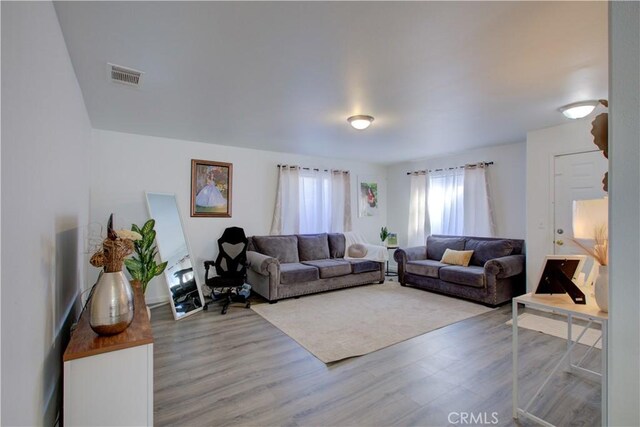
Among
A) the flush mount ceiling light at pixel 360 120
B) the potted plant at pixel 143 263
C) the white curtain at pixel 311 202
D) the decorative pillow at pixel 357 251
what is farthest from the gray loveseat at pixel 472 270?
the potted plant at pixel 143 263

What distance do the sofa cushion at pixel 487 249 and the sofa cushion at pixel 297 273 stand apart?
252 centimetres

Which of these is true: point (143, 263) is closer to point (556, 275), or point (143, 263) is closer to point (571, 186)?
point (556, 275)

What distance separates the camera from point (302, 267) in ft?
14.7

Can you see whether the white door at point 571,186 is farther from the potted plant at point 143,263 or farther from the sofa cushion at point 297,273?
the potted plant at point 143,263

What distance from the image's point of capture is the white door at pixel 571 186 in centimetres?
355

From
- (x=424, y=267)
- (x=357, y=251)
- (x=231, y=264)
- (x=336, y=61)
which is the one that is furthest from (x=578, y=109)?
(x=231, y=264)

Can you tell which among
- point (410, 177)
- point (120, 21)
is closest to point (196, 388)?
point (120, 21)

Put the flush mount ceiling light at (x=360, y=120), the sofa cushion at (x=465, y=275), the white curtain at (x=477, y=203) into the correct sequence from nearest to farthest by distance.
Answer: the flush mount ceiling light at (x=360, y=120) → the sofa cushion at (x=465, y=275) → the white curtain at (x=477, y=203)

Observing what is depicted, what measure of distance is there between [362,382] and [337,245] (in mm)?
3424

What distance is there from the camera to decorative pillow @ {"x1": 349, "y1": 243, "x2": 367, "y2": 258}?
5375 mm

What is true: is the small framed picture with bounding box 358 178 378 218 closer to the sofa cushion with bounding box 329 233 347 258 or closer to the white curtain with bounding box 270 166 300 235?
the sofa cushion with bounding box 329 233 347 258

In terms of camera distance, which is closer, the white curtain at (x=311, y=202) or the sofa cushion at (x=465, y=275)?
the sofa cushion at (x=465, y=275)

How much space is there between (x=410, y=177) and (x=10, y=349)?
614cm

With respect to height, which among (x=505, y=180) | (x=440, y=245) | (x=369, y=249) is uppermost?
(x=505, y=180)
